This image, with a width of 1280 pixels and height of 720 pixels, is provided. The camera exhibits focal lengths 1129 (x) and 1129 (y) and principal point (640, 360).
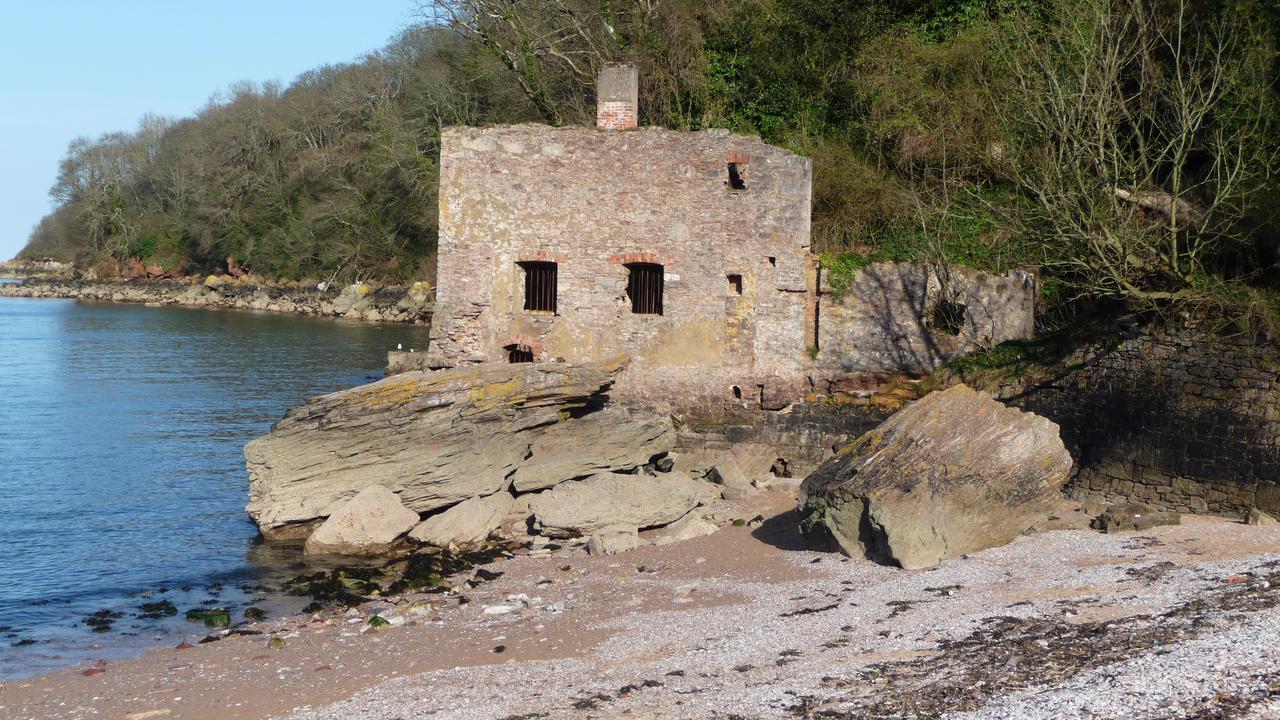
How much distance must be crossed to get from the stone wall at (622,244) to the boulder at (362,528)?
141 inches

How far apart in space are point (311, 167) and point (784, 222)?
4793cm

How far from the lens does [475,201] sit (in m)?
18.9

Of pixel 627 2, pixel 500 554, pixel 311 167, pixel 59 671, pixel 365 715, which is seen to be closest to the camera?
pixel 365 715

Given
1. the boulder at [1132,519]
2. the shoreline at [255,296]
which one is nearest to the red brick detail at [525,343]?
the boulder at [1132,519]

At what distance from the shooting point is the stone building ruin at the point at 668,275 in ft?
59.3

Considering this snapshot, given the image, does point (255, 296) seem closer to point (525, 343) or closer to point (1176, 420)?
point (525, 343)

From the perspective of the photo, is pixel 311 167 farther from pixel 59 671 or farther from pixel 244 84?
pixel 59 671

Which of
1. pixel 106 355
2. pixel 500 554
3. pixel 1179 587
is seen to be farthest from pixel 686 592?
pixel 106 355

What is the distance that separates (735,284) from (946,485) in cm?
662

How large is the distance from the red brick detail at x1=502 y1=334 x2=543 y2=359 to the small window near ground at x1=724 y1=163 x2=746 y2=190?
4109 millimetres

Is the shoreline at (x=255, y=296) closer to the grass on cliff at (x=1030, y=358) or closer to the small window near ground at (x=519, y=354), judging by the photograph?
the small window near ground at (x=519, y=354)

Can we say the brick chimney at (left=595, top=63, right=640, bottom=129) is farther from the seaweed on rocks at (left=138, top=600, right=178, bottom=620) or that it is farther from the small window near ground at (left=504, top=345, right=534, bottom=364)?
the seaweed on rocks at (left=138, top=600, right=178, bottom=620)

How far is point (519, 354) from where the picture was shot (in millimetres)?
19344

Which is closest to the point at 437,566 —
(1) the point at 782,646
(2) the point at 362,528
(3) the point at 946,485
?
(2) the point at 362,528
